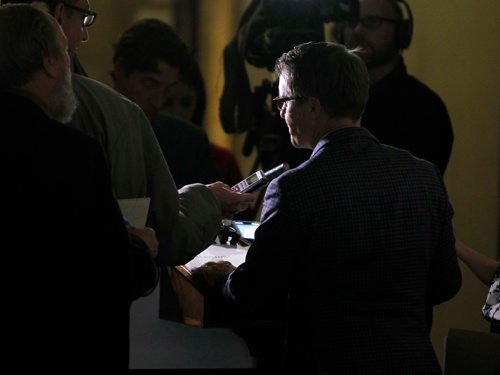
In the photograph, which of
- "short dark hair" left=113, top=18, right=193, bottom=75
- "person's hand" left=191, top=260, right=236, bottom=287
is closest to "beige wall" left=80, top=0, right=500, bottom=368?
"short dark hair" left=113, top=18, right=193, bottom=75

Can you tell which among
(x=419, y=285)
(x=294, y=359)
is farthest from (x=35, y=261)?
(x=419, y=285)

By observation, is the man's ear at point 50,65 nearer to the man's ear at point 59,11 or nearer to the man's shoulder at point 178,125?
the man's ear at point 59,11

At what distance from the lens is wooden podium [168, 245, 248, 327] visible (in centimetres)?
273

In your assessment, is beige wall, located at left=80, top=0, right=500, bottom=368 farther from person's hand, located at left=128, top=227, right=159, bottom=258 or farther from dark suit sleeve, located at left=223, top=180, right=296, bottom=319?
person's hand, located at left=128, top=227, right=159, bottom=258

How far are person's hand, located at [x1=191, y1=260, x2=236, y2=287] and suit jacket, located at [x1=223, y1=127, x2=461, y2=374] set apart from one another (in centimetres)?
28

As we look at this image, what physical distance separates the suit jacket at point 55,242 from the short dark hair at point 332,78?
0.61 m

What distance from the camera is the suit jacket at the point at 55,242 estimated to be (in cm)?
195

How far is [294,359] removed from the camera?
2.43m

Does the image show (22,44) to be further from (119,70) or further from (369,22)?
(369,22)

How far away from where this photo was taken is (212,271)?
273 centimetres

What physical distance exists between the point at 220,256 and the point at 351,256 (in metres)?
0.76

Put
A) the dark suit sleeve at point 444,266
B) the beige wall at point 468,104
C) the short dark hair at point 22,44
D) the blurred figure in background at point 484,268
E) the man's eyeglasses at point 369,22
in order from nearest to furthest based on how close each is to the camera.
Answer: the short dark hair at point 22,44 < the dark suit sleeve at point 444,266 < the blurred figure in background at point 484,268 < the man's eyeglasses at point 369,22 < the beige wall at point 468,104

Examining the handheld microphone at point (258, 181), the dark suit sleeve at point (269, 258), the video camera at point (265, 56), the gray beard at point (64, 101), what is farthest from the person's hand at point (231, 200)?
the video camera at point (265, 56)

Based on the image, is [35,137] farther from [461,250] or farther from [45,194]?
[461,250]
